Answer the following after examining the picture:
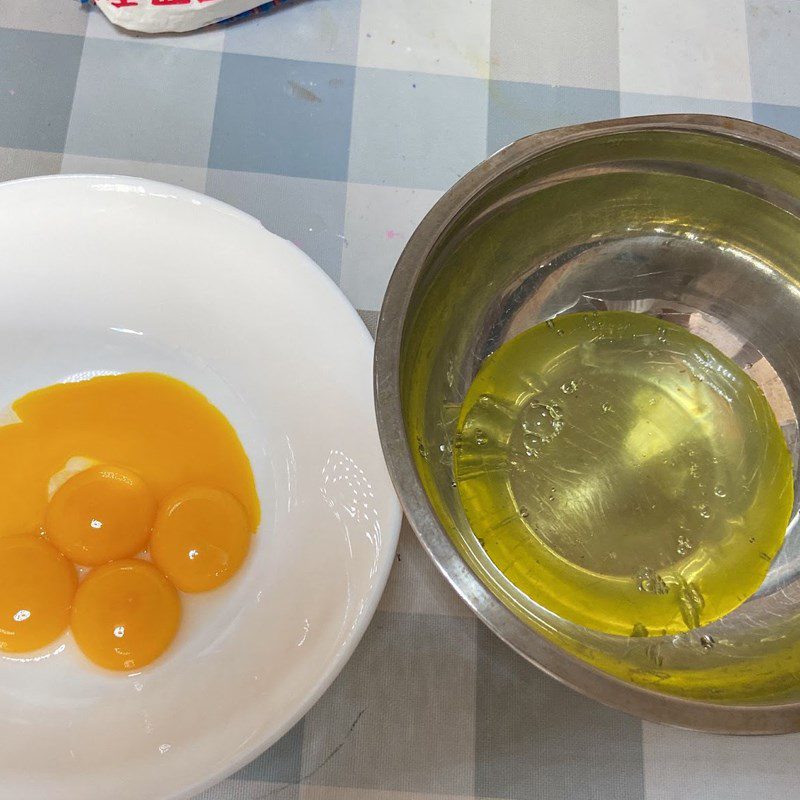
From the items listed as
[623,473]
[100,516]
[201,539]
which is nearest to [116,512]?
[100,516]

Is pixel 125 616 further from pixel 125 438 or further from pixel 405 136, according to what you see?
pixel 405 136

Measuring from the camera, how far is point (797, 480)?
948 millimetres

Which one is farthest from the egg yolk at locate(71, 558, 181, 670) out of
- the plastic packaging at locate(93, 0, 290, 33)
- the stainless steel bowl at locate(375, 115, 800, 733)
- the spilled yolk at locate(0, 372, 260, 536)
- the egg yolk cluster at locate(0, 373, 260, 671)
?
the plastic packaging at locate(93, 0, 290, 33)

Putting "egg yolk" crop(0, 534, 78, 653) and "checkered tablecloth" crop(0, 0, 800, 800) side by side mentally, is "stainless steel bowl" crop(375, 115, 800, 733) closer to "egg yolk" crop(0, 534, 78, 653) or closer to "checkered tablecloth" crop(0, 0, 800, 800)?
"checkered tablecloth" crop(0, 0, 800, 800)

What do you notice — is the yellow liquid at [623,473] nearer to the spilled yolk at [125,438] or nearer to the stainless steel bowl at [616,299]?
the stainless steel bowl at [616,299]

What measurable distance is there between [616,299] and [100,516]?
0.74 meters

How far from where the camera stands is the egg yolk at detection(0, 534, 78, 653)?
890 millimetres

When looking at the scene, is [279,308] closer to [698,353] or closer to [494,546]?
Answer: [494,546]

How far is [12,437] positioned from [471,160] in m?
0.78

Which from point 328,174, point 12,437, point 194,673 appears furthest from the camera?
point 328,174

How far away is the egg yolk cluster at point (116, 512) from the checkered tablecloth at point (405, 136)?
0.23m

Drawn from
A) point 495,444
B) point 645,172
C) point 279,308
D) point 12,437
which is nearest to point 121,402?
point 12,437

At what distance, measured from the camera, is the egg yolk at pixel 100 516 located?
0.93m

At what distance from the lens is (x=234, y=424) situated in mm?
970
